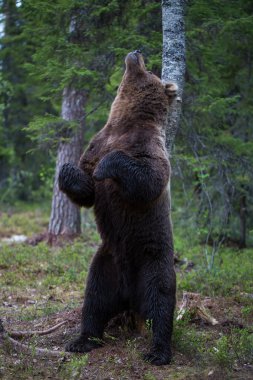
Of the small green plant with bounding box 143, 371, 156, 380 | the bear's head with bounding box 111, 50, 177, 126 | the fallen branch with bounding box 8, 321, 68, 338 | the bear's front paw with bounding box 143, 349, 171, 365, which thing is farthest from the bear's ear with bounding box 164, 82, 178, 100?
the small green plant with bounding box 143, 371, 156, 380

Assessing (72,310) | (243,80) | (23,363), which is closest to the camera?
(23,363)

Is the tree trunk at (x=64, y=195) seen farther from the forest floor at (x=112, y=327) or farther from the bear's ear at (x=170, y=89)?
the bear's ear at (x=170, y=89)

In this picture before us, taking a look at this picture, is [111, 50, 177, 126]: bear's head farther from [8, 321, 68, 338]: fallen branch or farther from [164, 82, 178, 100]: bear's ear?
[8, 321, 68, 338]: fallen branch

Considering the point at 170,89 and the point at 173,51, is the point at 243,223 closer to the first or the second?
the point at 173,51

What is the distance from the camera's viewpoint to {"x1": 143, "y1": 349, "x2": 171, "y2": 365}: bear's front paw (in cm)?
532

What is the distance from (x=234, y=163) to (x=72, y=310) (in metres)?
5.06

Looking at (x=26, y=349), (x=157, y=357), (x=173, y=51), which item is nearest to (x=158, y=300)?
(x=157, y=357)

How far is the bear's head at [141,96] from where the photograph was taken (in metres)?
6.09

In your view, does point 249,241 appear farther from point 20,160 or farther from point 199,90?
point 20,160

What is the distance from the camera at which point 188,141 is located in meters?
9.91

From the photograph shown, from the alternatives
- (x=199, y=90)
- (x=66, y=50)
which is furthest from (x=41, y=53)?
(x=199, y=90)

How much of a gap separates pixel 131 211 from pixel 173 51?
228cm

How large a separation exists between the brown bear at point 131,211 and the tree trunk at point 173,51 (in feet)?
1.75

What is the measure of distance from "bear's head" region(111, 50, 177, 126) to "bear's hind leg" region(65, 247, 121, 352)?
5.13ft
